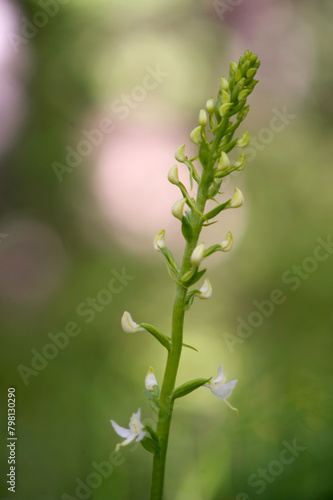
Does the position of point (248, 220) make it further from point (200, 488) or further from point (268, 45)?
point (200, 488)

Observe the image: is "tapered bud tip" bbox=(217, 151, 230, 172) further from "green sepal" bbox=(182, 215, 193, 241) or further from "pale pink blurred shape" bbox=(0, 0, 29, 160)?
"pale pink blurred shape" bbox=(0, 0, 29, 160)

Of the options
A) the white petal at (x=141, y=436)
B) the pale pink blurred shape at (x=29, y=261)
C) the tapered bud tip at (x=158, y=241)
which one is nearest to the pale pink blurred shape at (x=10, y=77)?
the pale pink blurred shape at (x=29, y=261)

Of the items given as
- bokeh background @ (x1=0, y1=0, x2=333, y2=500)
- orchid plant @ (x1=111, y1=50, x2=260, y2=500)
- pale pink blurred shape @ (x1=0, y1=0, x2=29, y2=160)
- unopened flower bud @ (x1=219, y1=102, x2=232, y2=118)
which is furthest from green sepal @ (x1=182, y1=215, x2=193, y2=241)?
pale pink blurred shape @ (x1=0, y1=0, x2=29, y2=160)

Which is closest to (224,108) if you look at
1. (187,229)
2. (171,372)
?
(187,229)

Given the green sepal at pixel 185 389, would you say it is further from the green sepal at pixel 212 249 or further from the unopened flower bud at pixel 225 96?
the unopened flower bud at pixel 225 96

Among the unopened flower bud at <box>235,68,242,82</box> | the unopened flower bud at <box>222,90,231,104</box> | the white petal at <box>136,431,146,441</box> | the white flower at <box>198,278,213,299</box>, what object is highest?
the unopened flower bud at <box>235,68,242,82</box>

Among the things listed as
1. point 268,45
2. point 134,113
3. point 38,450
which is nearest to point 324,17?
point 268,45
